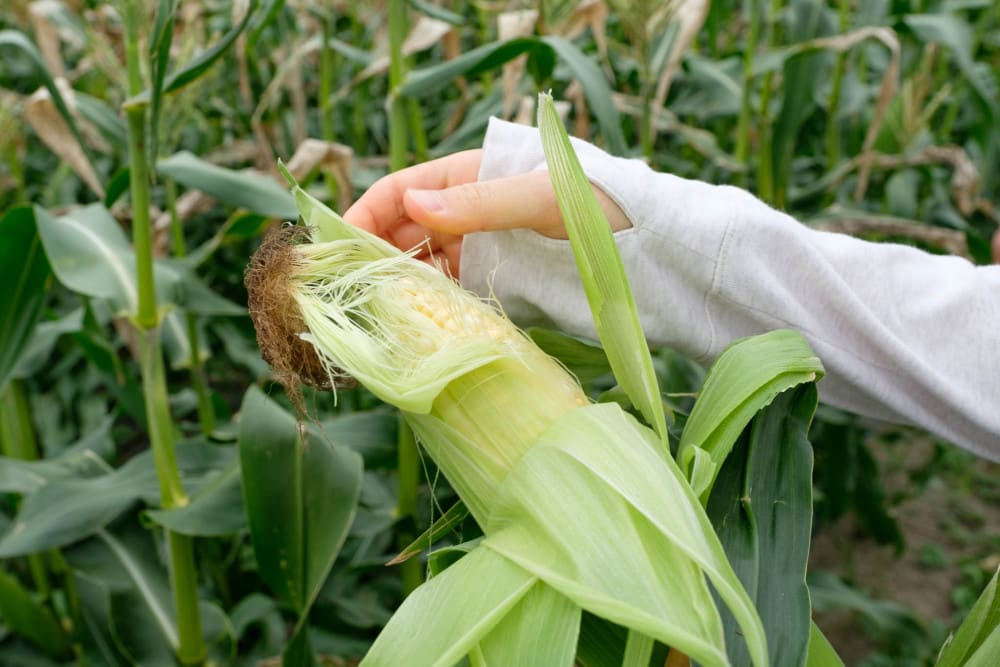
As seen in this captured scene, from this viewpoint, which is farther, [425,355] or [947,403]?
[947,403]

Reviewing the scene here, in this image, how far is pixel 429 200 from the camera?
63 cm

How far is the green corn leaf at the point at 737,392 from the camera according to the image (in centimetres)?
50

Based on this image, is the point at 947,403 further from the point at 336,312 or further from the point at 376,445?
the point at 376,445

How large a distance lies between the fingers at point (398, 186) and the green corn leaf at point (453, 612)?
0.37 m

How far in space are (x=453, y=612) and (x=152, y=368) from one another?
711mm

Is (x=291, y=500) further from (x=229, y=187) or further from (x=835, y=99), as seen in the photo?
(x=835, y=99)

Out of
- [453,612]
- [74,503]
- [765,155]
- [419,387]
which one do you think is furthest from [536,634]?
[765,155]

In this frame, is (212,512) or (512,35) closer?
(212,512)

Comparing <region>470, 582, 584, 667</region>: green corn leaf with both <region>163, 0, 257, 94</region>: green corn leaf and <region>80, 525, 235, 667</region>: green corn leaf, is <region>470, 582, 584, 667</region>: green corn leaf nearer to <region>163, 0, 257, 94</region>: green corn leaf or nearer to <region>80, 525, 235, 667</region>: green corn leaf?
<region>163, 0, 257, 94</region>: green corn leaf

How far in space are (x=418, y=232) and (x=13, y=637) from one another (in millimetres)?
1170

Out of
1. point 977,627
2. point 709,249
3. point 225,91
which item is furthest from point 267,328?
point 225,91

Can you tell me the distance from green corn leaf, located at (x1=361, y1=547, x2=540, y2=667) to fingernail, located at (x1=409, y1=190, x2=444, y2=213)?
0.27 meters

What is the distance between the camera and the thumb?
0.63 meters

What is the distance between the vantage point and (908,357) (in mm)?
706
